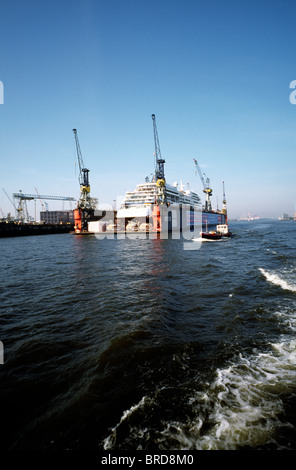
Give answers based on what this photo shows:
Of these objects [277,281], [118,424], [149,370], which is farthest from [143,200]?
[118,424]

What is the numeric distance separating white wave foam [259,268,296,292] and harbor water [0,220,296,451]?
3.87 feet

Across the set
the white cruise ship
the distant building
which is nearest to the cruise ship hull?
the white cruise ship

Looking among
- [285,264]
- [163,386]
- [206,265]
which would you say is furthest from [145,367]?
[285,264]

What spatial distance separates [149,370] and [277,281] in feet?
43.5

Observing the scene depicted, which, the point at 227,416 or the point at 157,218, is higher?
the point at 157,218

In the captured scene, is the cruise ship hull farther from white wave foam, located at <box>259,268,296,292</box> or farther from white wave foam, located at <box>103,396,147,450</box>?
white wave foam, located at <box>103,396,147,450</box>

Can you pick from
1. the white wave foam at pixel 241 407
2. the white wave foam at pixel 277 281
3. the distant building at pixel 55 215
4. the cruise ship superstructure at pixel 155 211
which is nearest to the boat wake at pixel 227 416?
the white wave foam at pixel 241 407

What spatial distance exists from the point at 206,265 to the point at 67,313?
49.6 ft

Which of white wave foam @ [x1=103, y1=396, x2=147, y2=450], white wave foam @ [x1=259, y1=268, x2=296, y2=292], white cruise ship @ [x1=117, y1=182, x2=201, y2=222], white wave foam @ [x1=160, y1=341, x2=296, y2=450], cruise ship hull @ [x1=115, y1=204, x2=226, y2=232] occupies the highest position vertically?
white cruise ship @ [x1=117, y1=182, x2=201, y2=222]

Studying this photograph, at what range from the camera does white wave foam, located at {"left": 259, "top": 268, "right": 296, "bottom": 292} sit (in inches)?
555

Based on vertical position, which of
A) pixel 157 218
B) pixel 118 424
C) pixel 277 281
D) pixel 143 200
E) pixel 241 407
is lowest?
pixel 241 407

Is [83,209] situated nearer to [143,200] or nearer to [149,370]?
[143,200]

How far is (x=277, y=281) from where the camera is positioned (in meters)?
15.4

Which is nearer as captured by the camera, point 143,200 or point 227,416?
point 227,416
